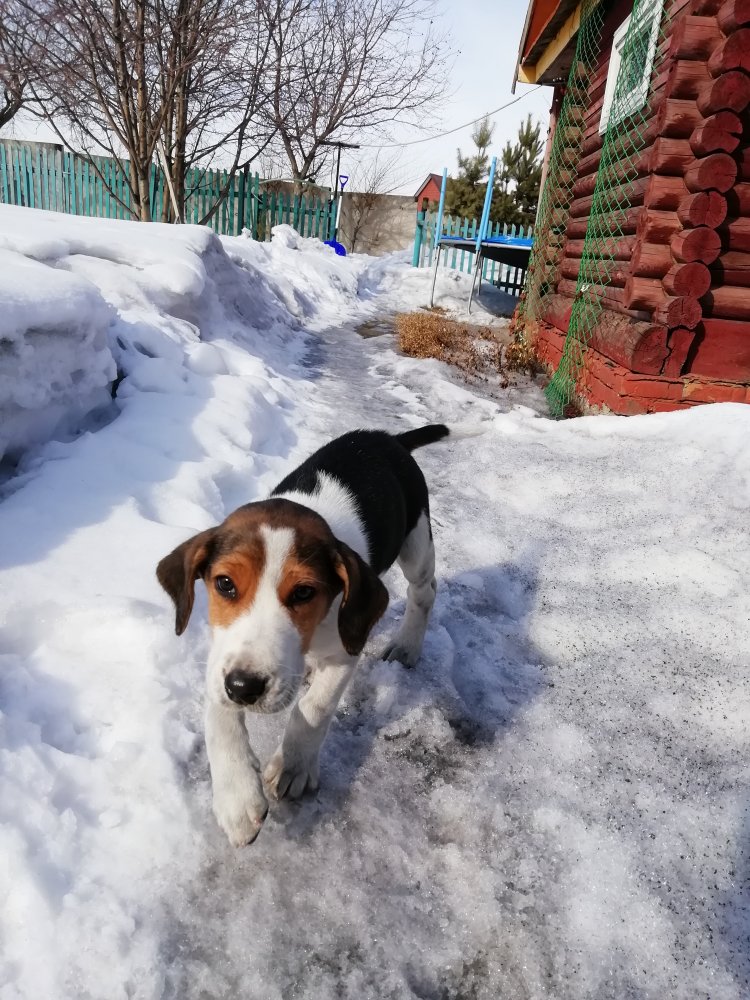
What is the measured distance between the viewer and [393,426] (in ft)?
20.1

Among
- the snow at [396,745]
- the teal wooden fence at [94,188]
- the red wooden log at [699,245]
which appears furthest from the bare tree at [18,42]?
the red wooden log at [699,245]

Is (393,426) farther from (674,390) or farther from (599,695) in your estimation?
(599,695)

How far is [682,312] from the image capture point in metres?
5.69

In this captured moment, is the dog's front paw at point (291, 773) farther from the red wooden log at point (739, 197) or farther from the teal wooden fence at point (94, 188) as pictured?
the teal wooden fence at point (94, 188)

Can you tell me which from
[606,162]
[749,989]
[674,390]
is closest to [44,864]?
[749,989]

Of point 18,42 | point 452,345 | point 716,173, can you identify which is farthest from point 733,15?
point 18,42

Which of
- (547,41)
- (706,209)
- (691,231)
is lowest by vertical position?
(691,231)

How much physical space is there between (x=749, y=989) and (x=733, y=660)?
67.0 inches

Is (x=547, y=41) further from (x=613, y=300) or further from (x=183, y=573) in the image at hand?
(x=183, y=573)

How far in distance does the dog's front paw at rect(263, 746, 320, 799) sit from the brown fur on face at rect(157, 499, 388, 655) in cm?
39

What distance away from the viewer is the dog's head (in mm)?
1810

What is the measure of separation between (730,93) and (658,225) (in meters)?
1.06

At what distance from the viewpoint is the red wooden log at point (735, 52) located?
16.9ft

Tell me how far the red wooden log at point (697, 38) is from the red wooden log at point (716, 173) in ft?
3.18
